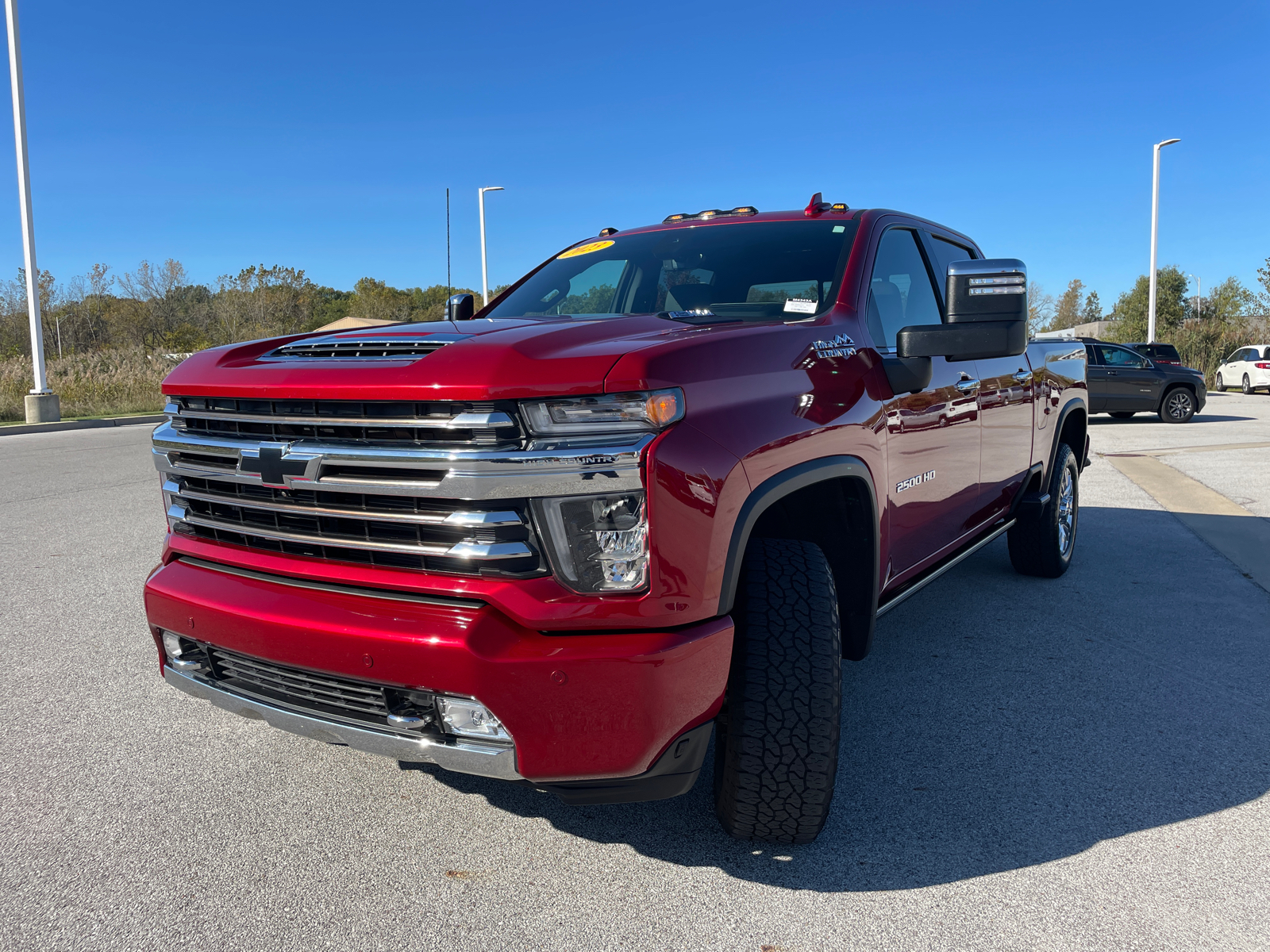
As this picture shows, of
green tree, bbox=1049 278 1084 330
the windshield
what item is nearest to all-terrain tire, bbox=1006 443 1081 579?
the windshield

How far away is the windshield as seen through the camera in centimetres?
320

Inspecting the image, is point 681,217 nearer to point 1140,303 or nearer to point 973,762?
point 973,762

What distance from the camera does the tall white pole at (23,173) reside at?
1861 centimetres

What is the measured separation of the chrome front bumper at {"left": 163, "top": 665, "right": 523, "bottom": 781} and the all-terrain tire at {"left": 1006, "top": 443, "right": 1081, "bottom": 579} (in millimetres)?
3765

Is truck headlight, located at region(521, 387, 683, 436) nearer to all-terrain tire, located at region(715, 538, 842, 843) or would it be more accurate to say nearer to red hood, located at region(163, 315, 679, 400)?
red hood, located at region(163, 315, 679, 400)

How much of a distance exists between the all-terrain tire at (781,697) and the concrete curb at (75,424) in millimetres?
16541

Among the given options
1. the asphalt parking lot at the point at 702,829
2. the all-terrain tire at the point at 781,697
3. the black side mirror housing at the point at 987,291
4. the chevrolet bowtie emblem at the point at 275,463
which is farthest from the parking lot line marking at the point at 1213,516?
the chevrolet bowtie emblem at the point at 275,463

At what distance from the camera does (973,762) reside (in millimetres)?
3047

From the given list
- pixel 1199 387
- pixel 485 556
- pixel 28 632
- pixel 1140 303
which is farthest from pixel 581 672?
pixel 1140 303

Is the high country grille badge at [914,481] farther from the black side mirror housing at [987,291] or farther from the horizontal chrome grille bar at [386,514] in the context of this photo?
the horizontal chrome grille bar at [386,514]

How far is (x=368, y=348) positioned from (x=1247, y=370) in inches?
1339

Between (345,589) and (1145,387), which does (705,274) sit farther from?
(1145,387)

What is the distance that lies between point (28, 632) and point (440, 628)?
3470mm

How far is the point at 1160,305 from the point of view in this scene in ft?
172
